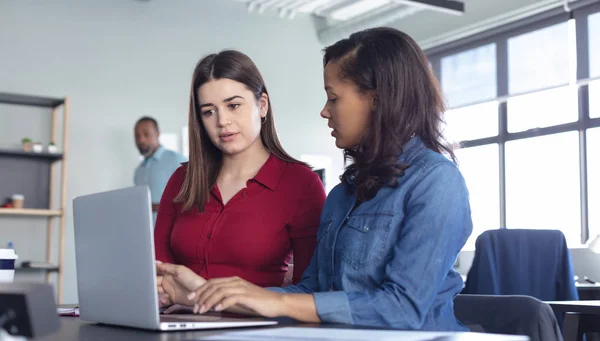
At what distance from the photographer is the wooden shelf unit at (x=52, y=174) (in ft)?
19.1

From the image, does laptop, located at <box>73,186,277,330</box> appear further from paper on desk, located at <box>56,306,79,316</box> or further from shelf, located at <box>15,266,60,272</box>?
shelf, located at <box>15,266,60,272</box>

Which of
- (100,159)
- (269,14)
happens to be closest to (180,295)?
(100,159)

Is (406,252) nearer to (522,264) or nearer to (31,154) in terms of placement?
(522,264)

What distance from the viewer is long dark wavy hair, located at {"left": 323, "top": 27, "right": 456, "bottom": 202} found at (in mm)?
1458

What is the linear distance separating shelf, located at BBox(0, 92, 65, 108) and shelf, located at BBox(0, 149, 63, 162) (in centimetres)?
43

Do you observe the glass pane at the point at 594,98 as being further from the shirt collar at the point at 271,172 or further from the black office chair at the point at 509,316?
the black office chair at the point at 509,316

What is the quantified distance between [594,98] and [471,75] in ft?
4.17

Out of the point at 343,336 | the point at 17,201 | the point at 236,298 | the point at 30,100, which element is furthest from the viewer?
the point at 30,100

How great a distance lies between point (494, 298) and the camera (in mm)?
1556

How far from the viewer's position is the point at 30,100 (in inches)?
238

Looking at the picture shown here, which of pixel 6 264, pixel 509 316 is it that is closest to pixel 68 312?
pixel 6 264

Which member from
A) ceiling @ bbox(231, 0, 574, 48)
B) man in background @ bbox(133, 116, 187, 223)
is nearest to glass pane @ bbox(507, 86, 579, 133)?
ceiling @ bbox(231, 0, 574, 48)

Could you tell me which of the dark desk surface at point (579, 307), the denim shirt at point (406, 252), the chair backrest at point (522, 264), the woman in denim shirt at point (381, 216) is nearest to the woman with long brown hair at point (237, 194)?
the woman in denim shirt at point (381, 216)

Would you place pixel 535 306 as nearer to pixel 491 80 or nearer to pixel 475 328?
pixel 475 328
